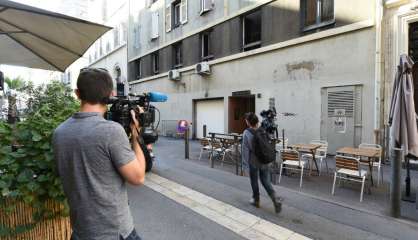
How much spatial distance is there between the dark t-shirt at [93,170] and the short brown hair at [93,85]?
0.09 m

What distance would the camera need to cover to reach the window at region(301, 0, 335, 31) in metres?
9.93

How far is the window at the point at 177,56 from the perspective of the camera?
18206mm

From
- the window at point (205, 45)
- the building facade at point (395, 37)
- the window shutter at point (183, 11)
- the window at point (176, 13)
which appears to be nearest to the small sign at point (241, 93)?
the window at point (205, 45)

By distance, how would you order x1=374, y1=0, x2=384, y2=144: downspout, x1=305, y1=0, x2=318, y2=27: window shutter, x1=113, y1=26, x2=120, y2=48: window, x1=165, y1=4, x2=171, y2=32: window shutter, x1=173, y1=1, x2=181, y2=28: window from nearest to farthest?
x1=374, y1=0, x2=384, y2=144: downspout, x1=305, y1=0, x2=318, y2=27: window shutter, x1=173, y1=1, x2=181, y2=28: window, x1=165, y1=4, x2=171, y2=32: window shutter, x1=113, y1=26, x2=120, y2=48: window

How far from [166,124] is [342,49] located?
486 inches

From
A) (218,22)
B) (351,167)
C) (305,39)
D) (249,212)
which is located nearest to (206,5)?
(218,22)

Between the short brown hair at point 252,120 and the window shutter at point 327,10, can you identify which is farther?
the window shutter at point 327,10

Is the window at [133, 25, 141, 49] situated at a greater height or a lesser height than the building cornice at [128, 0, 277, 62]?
greater

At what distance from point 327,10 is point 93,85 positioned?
10.3 meters

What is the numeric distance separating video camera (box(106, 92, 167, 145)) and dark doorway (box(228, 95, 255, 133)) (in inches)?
471

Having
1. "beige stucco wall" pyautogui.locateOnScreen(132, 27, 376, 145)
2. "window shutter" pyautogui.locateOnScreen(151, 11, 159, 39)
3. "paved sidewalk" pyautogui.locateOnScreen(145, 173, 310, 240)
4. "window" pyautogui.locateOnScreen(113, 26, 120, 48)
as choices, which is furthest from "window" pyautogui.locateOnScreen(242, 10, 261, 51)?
"window" pyautogui.locateOnScreen(113, 26, 120, 48)

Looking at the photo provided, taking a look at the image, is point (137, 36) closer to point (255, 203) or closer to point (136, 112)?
point (255, 203)

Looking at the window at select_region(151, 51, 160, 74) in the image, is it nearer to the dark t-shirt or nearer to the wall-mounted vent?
the wall-mounted vent

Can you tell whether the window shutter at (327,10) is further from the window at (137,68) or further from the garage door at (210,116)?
the window at (137,68)
